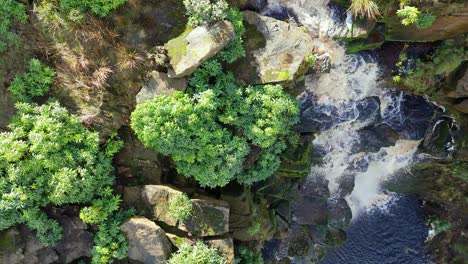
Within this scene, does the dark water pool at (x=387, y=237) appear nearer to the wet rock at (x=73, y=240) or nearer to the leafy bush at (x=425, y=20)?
the leafy bush at (x=425, y=20)

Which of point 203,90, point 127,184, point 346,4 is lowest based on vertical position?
point 127,184

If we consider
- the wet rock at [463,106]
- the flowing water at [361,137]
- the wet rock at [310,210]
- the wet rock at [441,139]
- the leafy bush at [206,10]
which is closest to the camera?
the leafy bush at [206,10]

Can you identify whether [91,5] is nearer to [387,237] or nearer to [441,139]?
[441,139]

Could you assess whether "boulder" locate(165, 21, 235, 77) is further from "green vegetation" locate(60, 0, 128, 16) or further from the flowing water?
the flowing water

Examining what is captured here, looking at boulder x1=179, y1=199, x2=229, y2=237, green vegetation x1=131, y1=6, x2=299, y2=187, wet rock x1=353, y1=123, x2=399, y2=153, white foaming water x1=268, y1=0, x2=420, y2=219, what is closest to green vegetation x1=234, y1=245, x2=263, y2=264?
boulder x1=179, y1=199, x2=229, y2=237

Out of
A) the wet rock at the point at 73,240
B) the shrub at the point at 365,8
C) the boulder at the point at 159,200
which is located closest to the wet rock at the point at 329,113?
the shrub at the point at 365,8

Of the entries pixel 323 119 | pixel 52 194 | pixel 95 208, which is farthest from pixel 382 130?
pixel 52 194

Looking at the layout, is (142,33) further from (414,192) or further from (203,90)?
(414,192)
